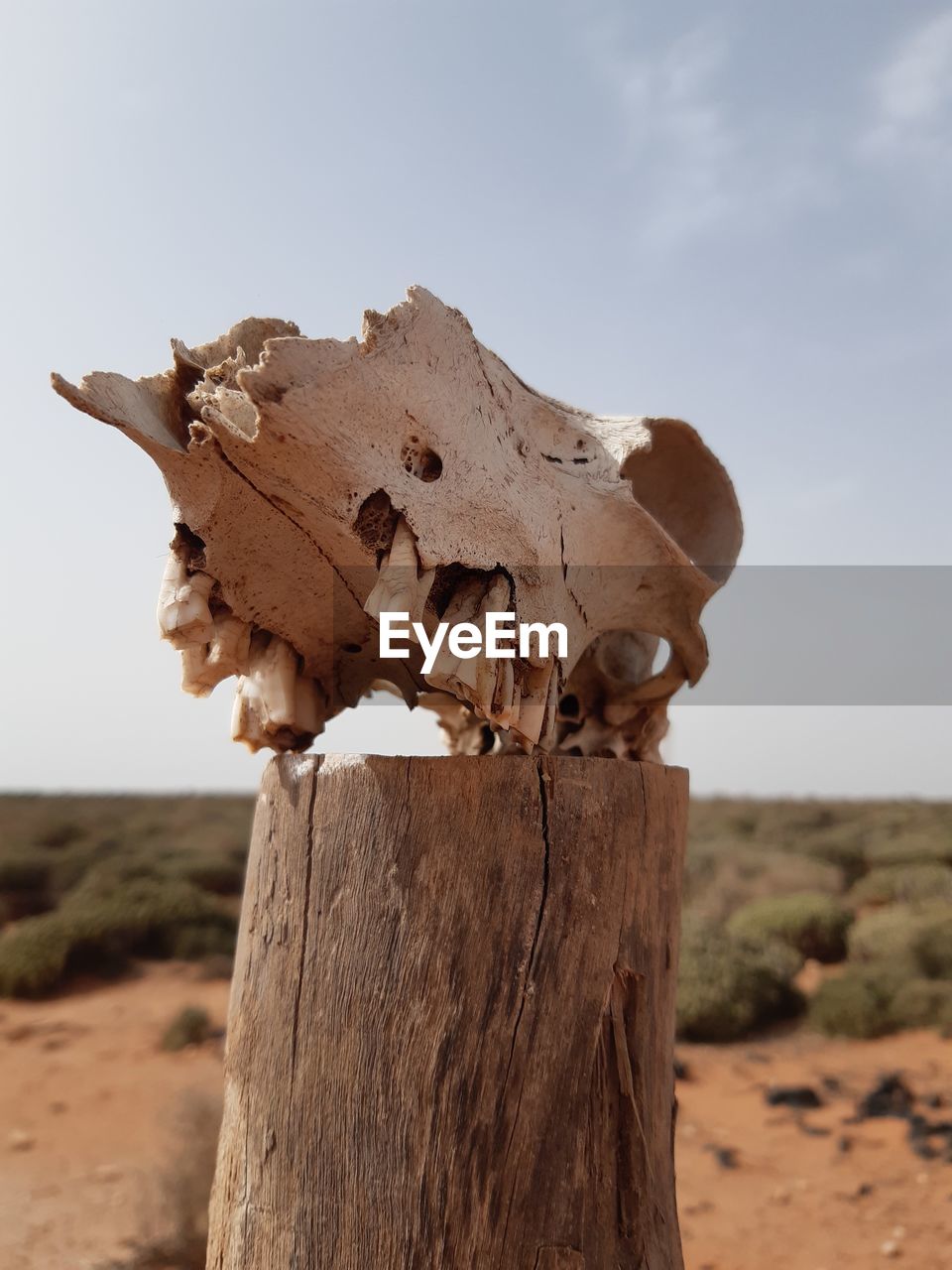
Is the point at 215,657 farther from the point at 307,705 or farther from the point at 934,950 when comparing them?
the point at 934,950

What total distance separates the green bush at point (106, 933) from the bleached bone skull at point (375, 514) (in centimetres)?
837

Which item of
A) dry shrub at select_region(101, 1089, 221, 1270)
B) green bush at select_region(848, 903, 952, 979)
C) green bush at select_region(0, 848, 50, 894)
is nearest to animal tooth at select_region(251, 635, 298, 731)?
dry shrub at select_region(101, 1089, 221, 1270)

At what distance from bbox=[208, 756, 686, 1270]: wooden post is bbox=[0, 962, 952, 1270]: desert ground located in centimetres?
332

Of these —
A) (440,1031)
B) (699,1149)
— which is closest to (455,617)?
(440,1031)

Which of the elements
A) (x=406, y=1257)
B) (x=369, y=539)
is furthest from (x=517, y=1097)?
(x=369, y=539)

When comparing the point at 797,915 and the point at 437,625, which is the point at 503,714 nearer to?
the point at 437,625

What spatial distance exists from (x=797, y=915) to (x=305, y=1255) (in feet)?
31.9

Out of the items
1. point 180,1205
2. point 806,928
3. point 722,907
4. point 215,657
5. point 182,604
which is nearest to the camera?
point 182,604

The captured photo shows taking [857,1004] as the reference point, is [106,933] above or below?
below

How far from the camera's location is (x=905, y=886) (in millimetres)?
11484

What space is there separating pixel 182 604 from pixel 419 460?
593 mm

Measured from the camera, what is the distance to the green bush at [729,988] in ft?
26.4

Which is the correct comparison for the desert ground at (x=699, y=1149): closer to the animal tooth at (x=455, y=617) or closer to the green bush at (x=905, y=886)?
the green bush at (x=905, y=886)

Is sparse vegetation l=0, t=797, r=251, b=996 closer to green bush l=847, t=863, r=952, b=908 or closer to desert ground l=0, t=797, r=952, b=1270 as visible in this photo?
desert ground l=0, t=797, r=952, b=1270
